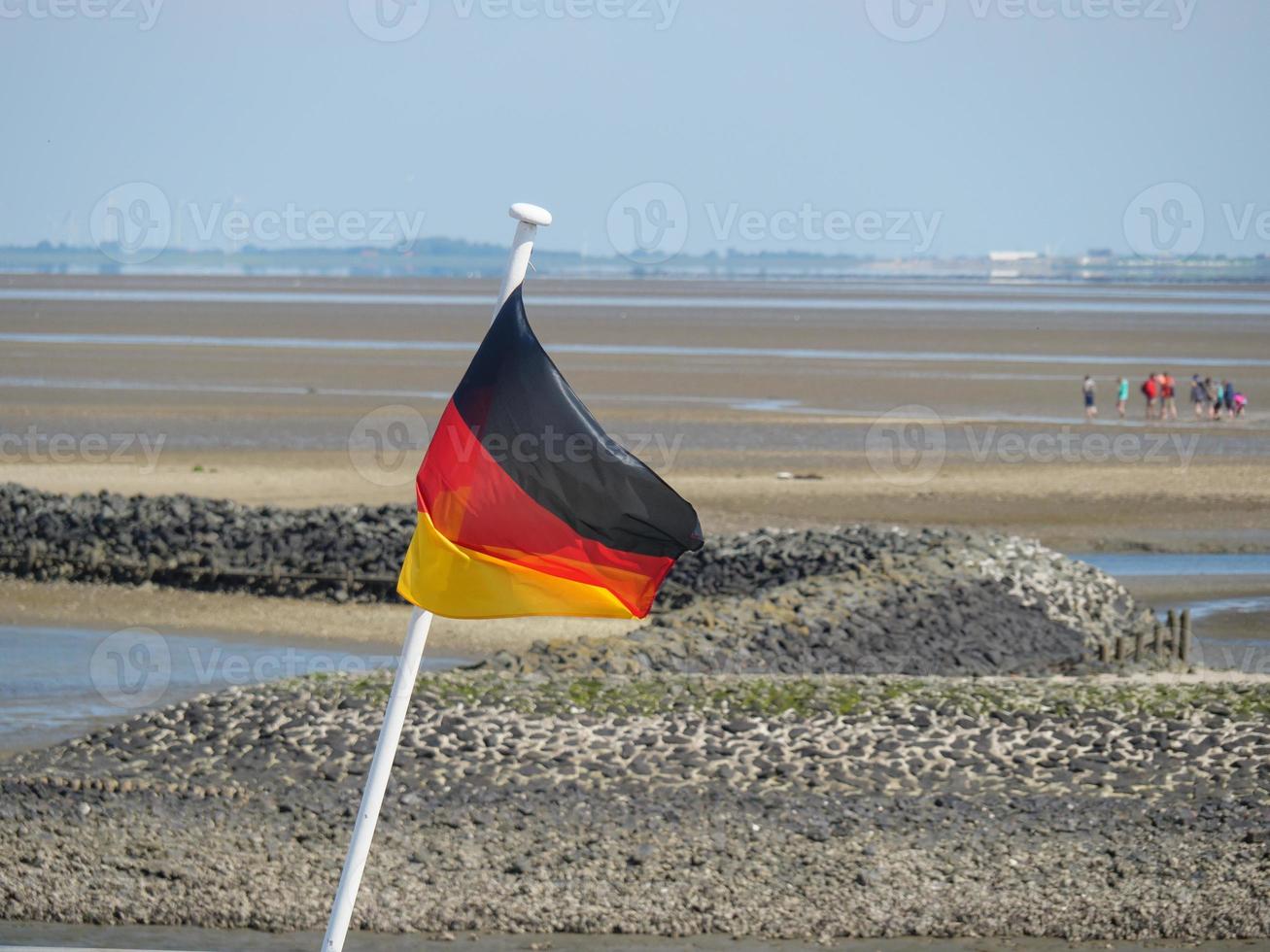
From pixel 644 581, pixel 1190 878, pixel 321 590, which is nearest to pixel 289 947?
pixel 644 581

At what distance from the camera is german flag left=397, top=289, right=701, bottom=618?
709 centimetres

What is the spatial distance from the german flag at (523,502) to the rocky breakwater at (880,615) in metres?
9.89

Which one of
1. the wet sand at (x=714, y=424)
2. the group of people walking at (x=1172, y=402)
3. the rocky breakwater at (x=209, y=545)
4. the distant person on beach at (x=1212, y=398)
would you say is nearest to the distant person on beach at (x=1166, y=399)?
the group of people walking at (x=1172, y=402)

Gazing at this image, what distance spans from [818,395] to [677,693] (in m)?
43.6

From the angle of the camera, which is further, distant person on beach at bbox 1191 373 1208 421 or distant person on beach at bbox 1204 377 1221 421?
distant person on beach at bbox 1191 373 1208 421

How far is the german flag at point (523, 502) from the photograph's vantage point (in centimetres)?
709

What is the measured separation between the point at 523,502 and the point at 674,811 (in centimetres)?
648

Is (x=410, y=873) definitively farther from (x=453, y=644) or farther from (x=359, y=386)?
(x=359, y=386)

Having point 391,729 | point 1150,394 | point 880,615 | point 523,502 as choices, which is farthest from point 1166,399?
point 391,729

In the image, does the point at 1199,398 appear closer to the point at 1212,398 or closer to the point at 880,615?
the point at 1212,398

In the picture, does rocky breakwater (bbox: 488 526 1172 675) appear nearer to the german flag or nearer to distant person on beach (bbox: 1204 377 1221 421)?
the german flag

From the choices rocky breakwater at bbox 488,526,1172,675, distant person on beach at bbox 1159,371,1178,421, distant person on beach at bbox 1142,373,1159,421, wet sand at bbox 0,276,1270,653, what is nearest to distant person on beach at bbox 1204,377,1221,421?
wet sand at bbox 0,276,1270,653

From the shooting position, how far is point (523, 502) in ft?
23.5

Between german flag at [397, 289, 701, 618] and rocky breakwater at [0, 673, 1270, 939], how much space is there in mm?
4972
